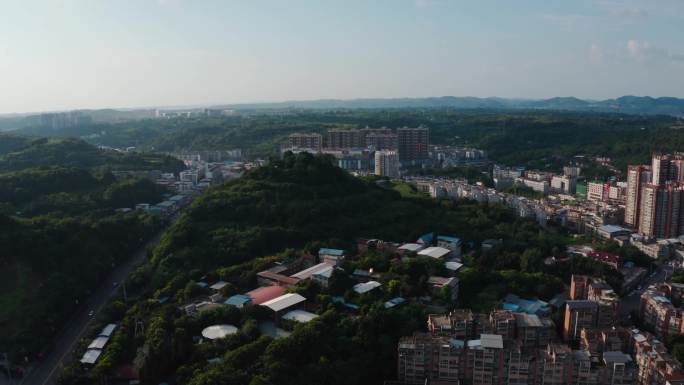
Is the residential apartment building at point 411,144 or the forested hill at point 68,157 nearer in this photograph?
the forested hill at point 68,157

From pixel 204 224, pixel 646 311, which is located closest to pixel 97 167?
pixel 204 224

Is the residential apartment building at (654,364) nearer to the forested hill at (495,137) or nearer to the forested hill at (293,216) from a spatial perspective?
the forested hill at (293,216)

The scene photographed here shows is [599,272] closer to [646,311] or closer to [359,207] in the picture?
[646,311]

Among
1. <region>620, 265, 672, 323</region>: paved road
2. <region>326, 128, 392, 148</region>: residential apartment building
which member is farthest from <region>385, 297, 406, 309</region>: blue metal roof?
<region>326, 128, 392, 148</region>: residential apartment building

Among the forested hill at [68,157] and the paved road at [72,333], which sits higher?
the forested hill at [68,157]

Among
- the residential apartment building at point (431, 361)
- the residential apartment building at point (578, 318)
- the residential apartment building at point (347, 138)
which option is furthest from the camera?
the residential apartment building at point (347, 138)

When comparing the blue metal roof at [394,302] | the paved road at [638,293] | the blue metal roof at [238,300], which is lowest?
the paved road at [638,293]

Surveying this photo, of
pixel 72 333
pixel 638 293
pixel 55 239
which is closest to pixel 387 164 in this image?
pixel 638 293

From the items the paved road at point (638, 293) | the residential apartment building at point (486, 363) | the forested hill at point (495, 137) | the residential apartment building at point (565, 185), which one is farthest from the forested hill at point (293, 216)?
the forested hill at point (495, 137)
